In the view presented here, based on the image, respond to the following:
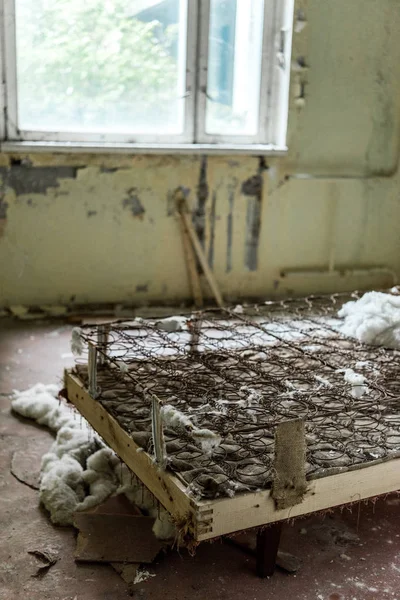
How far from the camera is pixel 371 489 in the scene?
82.9 inches

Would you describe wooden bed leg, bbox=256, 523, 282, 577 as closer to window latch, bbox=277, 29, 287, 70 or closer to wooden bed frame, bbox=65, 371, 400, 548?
wooden bed frame, bbox=65, 371, 400, 548

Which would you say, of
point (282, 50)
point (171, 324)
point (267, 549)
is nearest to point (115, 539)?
point (267, 549)

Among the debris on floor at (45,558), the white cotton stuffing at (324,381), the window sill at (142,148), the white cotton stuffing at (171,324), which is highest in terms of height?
the window sill at (142,148)

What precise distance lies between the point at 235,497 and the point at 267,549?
0.27 metres

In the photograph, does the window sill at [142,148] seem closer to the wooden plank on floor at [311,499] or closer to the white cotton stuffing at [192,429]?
the white cotton stuffing at [192,429]

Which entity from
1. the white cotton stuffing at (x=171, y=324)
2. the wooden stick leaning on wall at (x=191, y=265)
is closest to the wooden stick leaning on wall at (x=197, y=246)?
the wooden stick leaning on wall at (x=191, y=265)

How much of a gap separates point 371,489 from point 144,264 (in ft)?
9.14

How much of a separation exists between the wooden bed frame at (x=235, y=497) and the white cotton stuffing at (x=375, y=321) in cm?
101

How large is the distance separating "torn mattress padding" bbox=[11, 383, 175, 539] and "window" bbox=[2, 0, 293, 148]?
2.19 m

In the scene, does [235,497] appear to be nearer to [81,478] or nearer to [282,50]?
[81,478]

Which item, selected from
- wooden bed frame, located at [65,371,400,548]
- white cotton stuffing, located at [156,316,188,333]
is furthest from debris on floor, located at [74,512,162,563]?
white cotton stuffing, located at [156,316,188,333]

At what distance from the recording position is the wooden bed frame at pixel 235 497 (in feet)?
5.99

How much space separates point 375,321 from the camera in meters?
3.09

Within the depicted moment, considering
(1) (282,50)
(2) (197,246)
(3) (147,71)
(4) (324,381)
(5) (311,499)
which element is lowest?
(5) (311,499)
